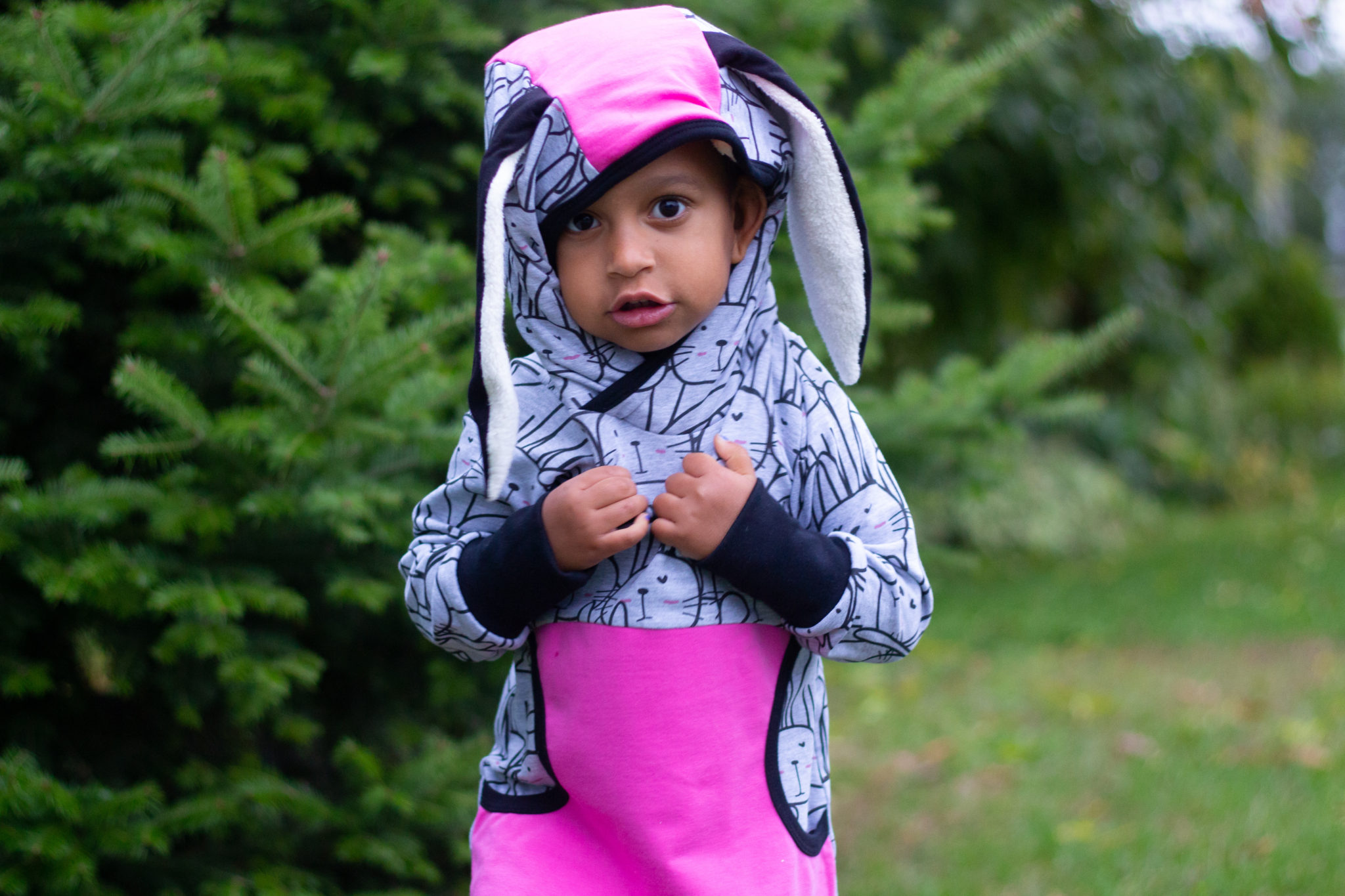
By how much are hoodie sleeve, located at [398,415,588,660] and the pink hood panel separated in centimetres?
45

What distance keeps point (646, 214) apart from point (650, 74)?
0.55 ft

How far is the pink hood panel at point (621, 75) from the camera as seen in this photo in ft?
4.54

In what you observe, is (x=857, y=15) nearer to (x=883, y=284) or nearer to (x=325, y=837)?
(x=883, y=284)

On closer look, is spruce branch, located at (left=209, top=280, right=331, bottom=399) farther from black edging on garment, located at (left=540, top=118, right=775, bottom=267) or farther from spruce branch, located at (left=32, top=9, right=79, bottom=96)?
black edging on garment, located at (left=540, top=118, right=775, bottom=267)

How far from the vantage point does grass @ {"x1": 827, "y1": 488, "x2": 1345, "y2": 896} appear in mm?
3367

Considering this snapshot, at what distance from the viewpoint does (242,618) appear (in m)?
→ 2.53

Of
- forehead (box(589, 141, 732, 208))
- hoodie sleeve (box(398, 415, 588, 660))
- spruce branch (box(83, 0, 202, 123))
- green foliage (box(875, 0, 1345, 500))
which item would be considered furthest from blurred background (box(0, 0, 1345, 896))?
green foliage (box(875, 0, 1345, 500))

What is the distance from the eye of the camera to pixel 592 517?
1.41 m

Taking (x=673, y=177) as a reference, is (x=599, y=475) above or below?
below

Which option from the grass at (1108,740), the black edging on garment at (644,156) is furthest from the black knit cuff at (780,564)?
the grass at (1108,740)

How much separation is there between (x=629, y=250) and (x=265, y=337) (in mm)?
949

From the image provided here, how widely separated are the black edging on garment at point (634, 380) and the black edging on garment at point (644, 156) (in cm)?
20

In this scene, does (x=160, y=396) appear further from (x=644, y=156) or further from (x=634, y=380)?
(x=644, y=156)

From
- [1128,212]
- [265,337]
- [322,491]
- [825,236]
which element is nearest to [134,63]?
[265,337]
